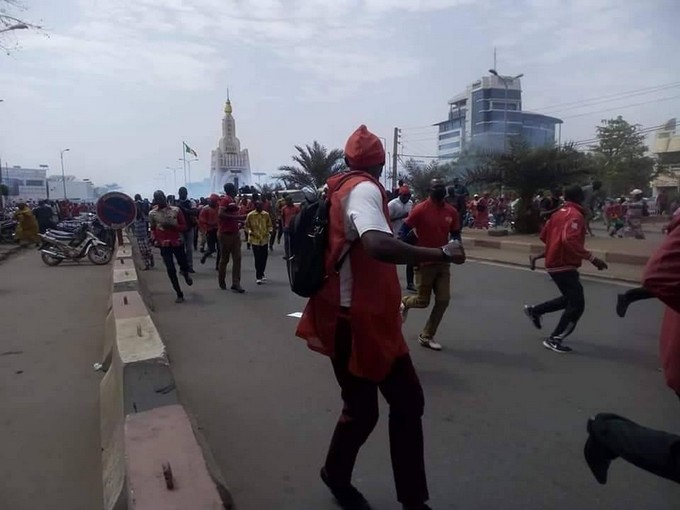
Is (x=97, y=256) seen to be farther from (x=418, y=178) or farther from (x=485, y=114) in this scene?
(x=485, y=114)

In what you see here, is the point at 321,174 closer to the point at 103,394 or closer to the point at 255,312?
the point at 255,312

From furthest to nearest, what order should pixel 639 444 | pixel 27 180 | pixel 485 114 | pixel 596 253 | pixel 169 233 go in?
pixel 485 114 → pixel 27 180 → pixel 596 253 → pixel 169 233 → pixel 639 444

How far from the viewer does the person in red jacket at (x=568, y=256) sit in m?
5.85

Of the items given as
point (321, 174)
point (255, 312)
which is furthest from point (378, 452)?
point (321, 174)

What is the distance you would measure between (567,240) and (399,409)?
3.76 meters

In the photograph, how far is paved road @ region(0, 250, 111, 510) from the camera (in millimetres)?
3662

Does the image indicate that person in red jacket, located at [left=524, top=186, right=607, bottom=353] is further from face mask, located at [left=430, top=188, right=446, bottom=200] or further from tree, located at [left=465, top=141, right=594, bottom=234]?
tree, located at [left=465, top=141, right=594, bottom=234]

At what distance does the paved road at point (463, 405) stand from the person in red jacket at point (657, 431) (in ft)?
2.69

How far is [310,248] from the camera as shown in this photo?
281 cm

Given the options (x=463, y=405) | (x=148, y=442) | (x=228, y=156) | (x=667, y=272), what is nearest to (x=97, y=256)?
(x=463, y=405)

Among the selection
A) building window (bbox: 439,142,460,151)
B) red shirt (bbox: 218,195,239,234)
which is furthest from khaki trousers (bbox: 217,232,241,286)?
building window (bbox: 439,142,460,151)

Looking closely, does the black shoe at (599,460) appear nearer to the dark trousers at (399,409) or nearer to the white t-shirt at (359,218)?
the dark trousers at (399,409)

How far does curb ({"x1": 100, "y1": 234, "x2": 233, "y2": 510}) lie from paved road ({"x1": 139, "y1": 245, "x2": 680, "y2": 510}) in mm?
488

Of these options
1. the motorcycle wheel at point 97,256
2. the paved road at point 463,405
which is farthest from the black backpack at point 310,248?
the motorcycle wheel at point 97,256
